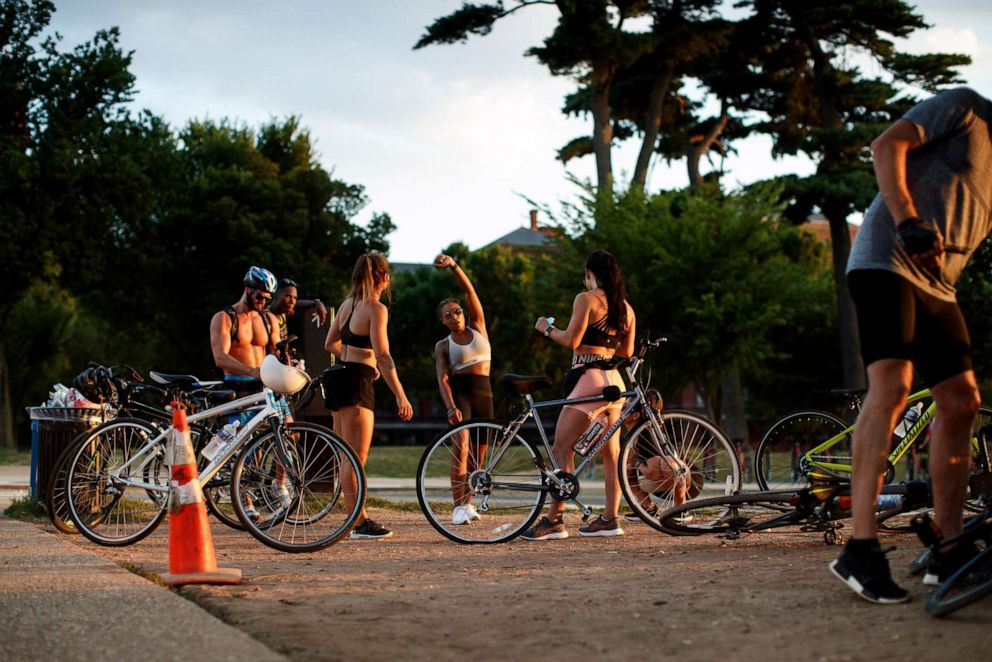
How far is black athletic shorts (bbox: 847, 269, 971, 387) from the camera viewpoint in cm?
497

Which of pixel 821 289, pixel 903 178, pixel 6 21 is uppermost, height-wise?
pixel 6 21

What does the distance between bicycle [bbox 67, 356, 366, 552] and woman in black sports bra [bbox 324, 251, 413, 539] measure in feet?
2.28

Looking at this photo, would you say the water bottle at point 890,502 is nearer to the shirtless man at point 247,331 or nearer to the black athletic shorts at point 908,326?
the black athletic shorts at point 908,326

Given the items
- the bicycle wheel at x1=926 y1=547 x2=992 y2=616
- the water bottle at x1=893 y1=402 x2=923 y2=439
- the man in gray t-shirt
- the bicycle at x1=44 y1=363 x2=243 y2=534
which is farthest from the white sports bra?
the bicycle wheel at x1=926 y1=547 x2=992 y2=616

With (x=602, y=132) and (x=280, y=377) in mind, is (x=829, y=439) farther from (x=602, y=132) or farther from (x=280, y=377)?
(x=602, y=132)

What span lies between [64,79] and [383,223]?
18.0 meters

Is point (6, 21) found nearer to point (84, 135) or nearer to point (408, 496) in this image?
point (84, 135)

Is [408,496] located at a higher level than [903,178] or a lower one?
lower

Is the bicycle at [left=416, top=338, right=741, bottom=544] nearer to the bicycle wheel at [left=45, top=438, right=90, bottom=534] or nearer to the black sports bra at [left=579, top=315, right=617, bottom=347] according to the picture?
the black sports bra at [left=579, top=315, right=617, bottom=347]

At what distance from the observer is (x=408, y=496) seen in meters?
17.6

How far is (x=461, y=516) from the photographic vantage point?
27.1 feet

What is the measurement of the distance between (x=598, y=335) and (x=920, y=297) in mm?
3771

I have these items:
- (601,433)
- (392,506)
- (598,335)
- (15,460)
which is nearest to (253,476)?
(601,433)

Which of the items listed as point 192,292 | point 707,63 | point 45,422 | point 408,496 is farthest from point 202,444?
point 192,292
